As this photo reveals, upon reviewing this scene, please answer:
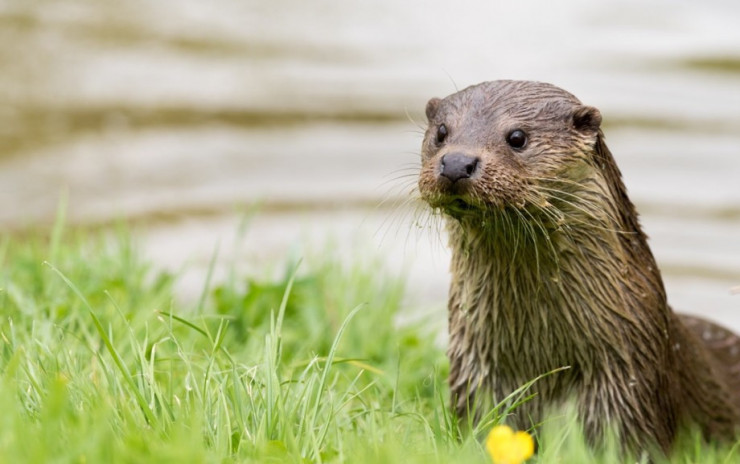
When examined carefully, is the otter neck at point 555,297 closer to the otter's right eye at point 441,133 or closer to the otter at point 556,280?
the otter at point 556,280

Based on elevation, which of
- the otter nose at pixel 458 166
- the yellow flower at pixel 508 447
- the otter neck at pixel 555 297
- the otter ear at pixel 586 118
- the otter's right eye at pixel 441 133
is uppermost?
the otter ear at pixel 586 118

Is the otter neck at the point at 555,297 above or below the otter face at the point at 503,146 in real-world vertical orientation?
below

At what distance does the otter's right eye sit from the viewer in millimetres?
3460

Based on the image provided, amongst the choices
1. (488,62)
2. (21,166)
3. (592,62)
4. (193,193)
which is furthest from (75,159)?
(592,62)

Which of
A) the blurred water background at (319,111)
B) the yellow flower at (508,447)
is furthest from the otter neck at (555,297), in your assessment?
the blurred water background at (319,111)

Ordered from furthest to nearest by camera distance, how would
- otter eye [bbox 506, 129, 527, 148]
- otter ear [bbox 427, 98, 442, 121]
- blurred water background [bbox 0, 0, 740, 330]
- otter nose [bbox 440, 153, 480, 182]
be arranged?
blurred water background [bbox 0, 0, 740, 330] → otter ear [bbox 427, 98, 442, 121] → otter eye [bbox 506, 129, 527, 148] → otter nose [bbox 440, 153, 480, 182]

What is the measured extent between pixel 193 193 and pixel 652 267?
4100 millimetres

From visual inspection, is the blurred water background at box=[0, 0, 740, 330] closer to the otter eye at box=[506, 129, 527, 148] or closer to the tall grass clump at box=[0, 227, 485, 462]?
the tall grass clump at box=[0, 227, 485, 462]

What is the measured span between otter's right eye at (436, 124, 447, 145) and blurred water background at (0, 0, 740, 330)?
1.70m

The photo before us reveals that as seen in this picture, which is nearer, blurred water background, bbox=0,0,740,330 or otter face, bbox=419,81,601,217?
otter face, bbox=419,81,601,217

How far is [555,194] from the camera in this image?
345cm

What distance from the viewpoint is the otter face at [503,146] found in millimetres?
3205

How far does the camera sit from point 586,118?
11.4ft

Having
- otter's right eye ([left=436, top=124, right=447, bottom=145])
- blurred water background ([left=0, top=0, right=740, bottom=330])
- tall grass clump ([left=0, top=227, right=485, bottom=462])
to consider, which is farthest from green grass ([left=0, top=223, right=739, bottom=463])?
blurred water background ([left=0, top=0, right=740, bottom=330])
